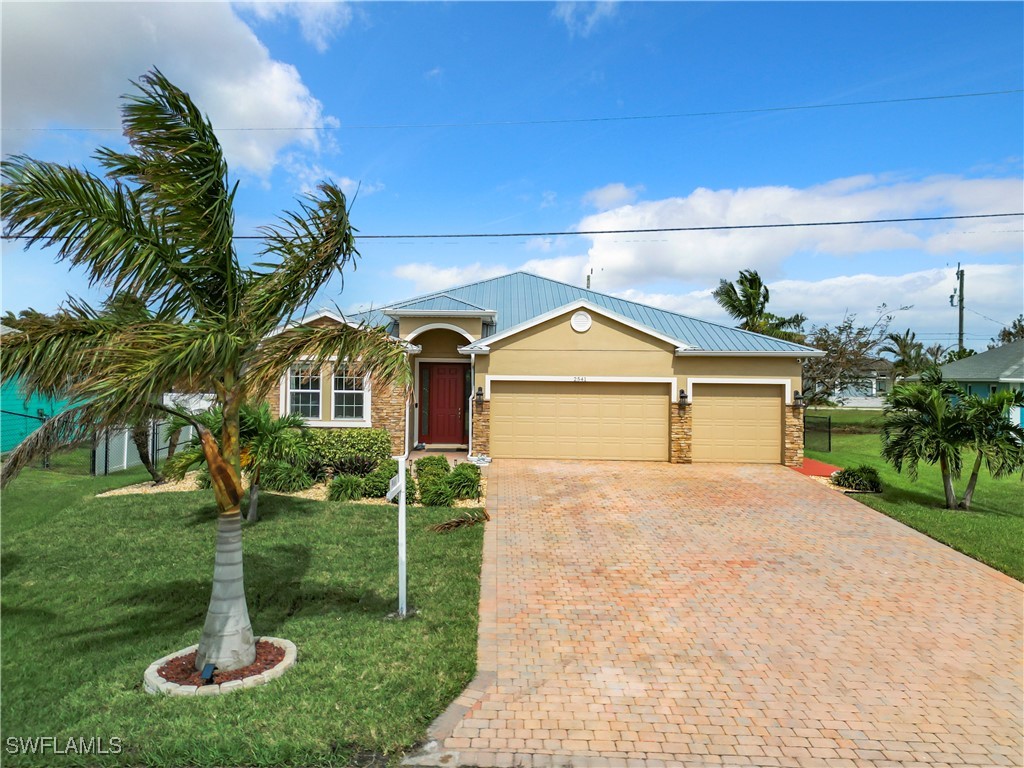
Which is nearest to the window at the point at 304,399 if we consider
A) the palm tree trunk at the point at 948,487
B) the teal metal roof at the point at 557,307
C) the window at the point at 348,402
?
the window at the point at 348,402

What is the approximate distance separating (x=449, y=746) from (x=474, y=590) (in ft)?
10.1

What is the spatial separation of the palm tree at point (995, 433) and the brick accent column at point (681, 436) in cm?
643

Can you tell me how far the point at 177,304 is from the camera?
211 inches

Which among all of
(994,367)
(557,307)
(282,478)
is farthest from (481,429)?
(994,367)

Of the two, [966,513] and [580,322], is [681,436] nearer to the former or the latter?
[580,322]

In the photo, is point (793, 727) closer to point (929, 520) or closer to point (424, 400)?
point (929, 520)

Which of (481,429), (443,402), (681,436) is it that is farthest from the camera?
(443,402)

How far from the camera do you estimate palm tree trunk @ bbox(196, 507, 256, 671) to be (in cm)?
517

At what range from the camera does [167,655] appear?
5.50 m

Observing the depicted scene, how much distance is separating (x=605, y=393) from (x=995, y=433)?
880 centimetres

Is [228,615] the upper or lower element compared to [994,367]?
lower

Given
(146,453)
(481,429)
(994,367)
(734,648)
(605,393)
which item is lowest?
(734,648)

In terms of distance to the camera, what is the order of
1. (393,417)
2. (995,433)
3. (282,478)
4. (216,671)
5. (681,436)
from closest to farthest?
(216,671), (995,433), (282,478), (393,417), (681,436)

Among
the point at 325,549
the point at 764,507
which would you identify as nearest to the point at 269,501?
the point at 325,549
